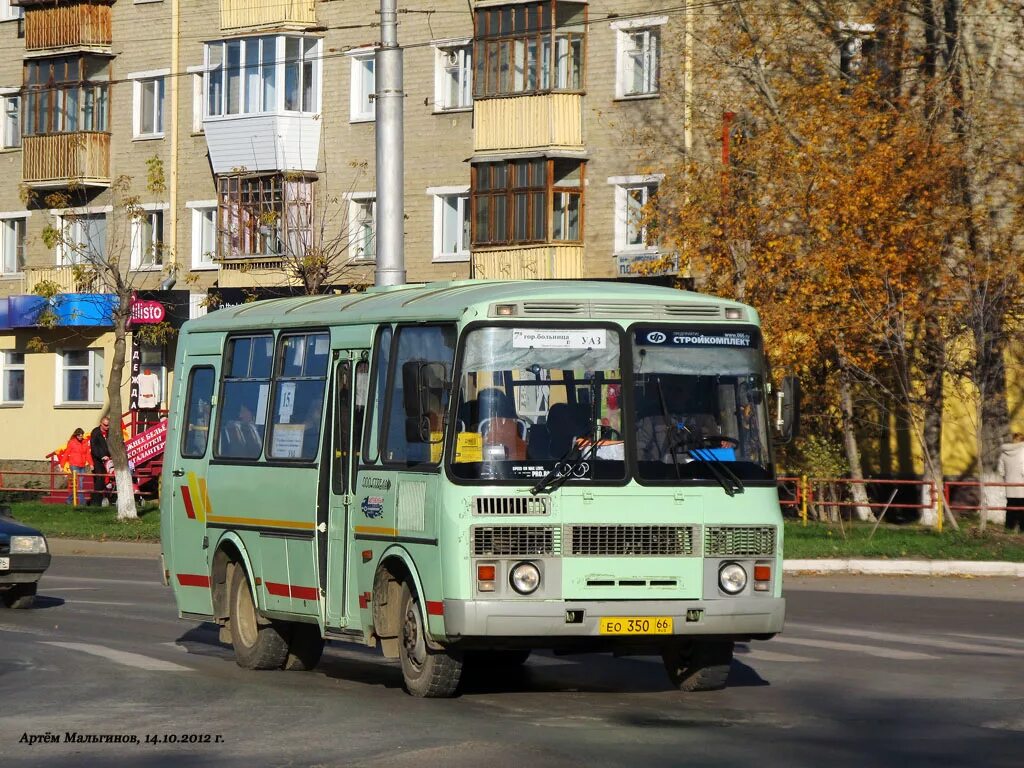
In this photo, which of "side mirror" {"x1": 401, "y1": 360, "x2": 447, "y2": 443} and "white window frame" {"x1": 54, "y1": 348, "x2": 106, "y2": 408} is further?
"white window frame" {"x1": 54, "y1": 348, "x2": 106, "y2": 408}

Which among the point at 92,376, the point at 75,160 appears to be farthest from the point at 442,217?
the point at 92,376

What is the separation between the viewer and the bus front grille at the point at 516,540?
1139 cm

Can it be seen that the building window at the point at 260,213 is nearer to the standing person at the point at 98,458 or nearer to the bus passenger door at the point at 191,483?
the standing person at the point at 98,458

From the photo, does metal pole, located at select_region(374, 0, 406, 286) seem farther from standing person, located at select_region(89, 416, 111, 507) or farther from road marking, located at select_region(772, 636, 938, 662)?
standing person, located at select_region(89, 416, 111, 507)

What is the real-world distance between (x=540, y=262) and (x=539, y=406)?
28.4 meters

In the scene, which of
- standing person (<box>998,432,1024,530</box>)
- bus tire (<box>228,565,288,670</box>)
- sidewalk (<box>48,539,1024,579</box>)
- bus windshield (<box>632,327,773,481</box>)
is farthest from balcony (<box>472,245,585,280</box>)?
bus windshield (<box>632,327,773,481</box>)

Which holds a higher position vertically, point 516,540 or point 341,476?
point 341,476

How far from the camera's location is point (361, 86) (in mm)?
44031

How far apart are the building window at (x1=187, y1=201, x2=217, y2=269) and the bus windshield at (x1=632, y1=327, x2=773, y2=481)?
35231 millimetres

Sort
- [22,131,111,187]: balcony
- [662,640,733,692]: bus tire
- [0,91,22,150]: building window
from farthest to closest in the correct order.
→ 1. [0,91,22,150]: building window
2. [22,131,111,187]: balcony
3. [662,640,733,692]: bus tire

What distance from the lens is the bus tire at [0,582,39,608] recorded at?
19.9 m

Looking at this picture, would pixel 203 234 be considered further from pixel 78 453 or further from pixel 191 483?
pixel 191 483

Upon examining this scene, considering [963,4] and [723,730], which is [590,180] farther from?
[723,730]

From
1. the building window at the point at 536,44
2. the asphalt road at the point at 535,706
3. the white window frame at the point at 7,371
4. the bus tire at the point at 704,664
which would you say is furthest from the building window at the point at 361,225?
the bus tire at the point at 704,664
